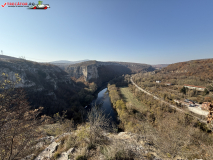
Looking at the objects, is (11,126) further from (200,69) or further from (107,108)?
(200,69)

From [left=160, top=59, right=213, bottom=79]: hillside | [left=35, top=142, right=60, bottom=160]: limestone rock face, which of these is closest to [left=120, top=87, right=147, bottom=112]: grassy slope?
[left=35, top=142, right=60, bottom=160]: limestone rock face

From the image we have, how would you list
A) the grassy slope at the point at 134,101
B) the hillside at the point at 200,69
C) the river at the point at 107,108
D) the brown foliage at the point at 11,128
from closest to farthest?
1. the brown foliage at the point at 11,128
2. the river at the point at 107,108
3. the grassy slope at the point at 134,101
4. the hillside at the point at 200,69

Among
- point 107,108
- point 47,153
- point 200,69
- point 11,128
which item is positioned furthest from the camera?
point 200,69

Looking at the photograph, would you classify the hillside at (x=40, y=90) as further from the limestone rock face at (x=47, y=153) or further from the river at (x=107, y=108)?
the limestone rock face at (x=47, y=153)

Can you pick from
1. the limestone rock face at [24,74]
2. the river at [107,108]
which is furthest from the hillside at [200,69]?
the limestone rock face at [24,74]

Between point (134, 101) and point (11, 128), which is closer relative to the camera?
point (11, 128)

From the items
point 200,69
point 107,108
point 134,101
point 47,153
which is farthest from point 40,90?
point 200,69

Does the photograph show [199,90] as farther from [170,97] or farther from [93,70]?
[93,70]

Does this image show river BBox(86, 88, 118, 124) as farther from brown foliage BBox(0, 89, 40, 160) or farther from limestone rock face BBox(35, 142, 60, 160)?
brown foliage BBox(0, 89, 40, 160)

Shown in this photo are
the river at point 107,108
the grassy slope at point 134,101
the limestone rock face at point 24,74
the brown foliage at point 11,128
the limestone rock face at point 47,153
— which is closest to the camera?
the brown foliage at point 11,128

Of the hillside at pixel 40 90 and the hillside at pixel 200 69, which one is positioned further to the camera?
the hillside at pixel 200 69

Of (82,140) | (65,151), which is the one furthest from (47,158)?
(82,140)
